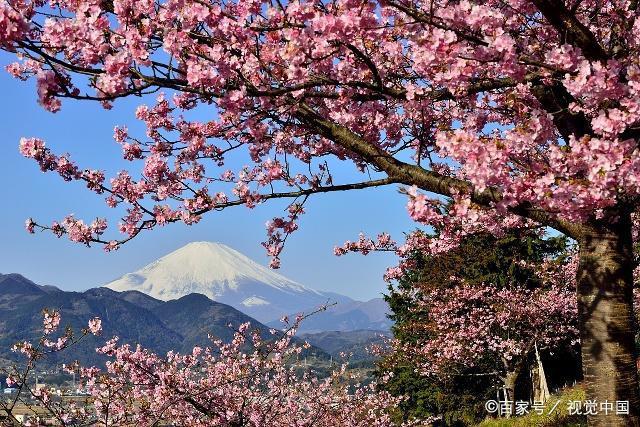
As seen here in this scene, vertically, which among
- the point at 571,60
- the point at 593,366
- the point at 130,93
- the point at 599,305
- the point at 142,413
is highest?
the point at 571,60

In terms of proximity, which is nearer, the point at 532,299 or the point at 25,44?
the point at 25,44

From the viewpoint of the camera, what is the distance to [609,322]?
6359 millimetres

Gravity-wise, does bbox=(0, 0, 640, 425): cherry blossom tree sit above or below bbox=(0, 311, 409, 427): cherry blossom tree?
above

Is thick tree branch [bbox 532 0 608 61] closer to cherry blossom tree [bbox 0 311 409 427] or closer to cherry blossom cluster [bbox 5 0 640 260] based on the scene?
cherry blossom cluster [bbox 5 0 640 260]

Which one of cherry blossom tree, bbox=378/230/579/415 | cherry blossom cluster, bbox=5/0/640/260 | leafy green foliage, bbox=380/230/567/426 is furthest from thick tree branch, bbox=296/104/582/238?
leafy green foliage, bbox=380/230/567/426

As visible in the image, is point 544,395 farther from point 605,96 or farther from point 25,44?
point 25,44

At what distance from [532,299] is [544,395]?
594 centimetres

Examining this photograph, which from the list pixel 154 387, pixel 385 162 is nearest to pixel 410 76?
pixel 385 162

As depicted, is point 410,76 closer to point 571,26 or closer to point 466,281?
point 571,26

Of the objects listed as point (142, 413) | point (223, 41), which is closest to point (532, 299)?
point (142, 413)

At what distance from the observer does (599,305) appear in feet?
21.1

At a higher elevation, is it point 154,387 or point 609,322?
point 609,322

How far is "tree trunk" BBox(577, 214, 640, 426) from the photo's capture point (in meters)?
6.30

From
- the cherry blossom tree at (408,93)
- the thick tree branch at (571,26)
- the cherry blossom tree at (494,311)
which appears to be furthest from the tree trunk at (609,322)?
the cherry blossom tree at (494,311)
